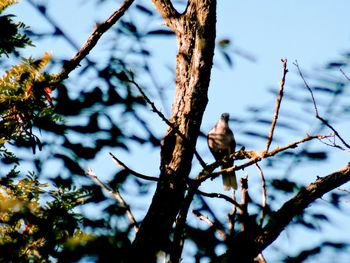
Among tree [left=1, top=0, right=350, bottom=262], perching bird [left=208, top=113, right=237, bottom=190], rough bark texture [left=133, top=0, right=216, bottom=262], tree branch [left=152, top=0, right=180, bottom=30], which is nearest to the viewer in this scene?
tree [left=1, top=0, right=350, bottom=262]

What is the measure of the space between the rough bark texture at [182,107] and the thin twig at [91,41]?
1.84ft

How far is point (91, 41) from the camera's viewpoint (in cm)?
233

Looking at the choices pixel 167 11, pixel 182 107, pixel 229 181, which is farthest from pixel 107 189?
pixel 229 181

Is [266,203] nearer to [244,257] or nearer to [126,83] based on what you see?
[244,257]

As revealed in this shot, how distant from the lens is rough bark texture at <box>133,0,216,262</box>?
7.53 ft

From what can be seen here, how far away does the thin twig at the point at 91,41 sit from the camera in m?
1.91

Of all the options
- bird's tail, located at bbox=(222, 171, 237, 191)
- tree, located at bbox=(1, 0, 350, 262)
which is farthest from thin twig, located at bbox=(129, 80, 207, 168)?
bird's tail, located at bbox=(222, 171, 237, 191)

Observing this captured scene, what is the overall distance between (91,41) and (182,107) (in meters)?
0.75

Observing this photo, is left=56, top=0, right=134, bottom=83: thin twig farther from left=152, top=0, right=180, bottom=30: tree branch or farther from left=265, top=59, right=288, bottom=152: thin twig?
left=265, top=59, right=288, bottom=152: thin twig

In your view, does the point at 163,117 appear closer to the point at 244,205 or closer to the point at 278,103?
the point at 278,103

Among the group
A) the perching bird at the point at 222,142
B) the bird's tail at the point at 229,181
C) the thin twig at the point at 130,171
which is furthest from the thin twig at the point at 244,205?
the perching bird at the point at 222,142

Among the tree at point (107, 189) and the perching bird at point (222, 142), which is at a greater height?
the perching bird at point (222, 142)

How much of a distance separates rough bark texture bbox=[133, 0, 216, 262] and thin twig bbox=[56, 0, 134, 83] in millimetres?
560

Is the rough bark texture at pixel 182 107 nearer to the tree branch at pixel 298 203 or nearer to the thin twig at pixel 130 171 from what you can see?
the thin twig at pixel 130 171
